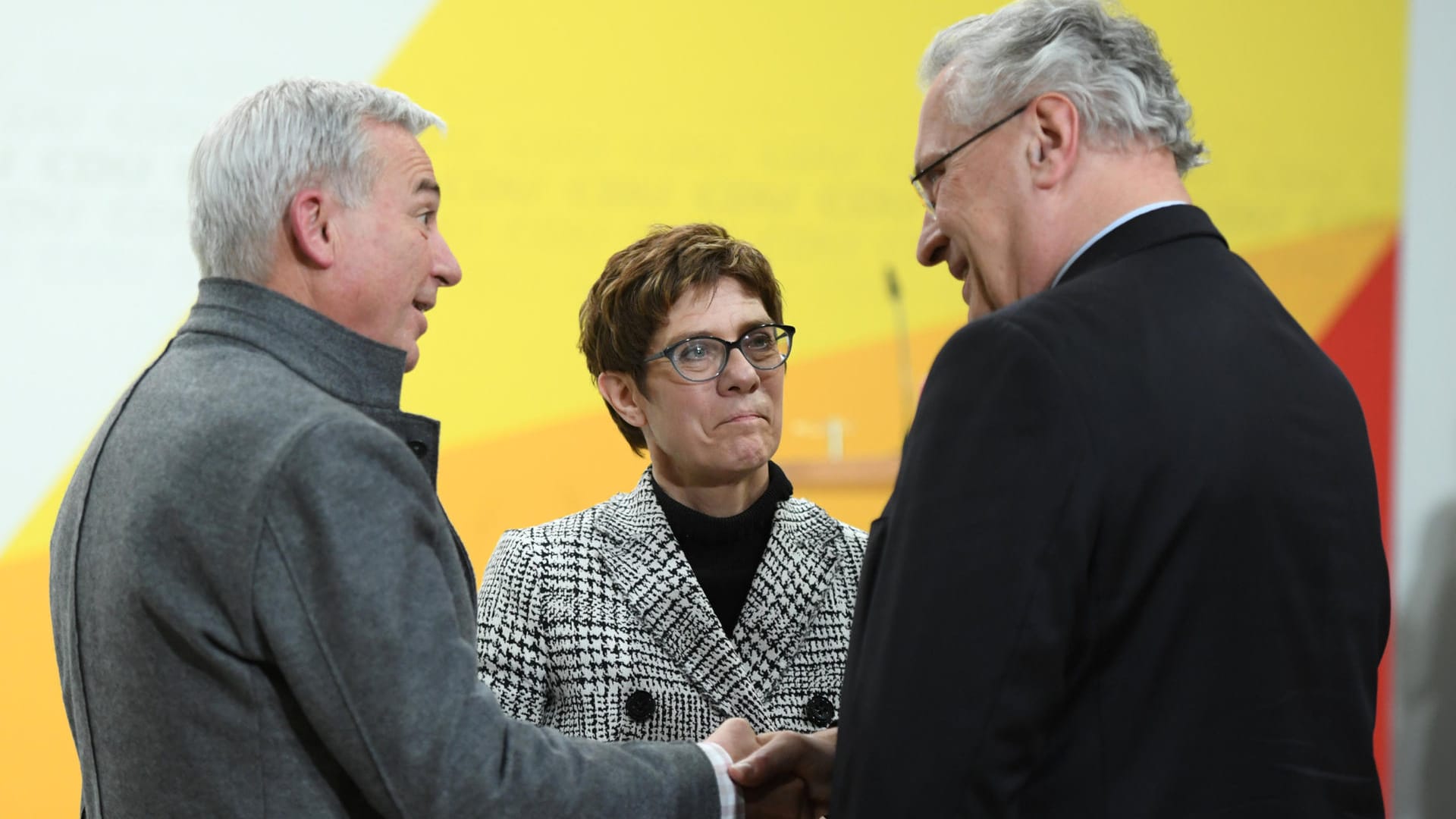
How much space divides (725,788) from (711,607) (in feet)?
1.52

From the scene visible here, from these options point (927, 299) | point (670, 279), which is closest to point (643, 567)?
point (670, 279)

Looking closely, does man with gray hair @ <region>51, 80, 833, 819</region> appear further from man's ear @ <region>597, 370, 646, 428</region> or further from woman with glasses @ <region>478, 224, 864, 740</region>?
man's ear @ <region>597, 370, 646, 428</region>

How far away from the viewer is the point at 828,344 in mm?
3398

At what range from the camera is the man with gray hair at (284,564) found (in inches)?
46.6

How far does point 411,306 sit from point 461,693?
1.49 feet

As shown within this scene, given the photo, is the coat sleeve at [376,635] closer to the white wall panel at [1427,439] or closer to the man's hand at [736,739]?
the man's hand at [736,739]

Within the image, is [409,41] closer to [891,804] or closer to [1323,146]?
[891,804]

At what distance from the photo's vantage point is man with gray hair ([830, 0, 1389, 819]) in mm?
1120

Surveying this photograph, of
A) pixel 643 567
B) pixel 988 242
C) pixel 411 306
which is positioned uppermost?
pixel 988 242

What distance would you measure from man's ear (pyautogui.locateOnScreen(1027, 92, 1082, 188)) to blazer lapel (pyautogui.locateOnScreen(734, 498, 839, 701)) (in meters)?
0.82

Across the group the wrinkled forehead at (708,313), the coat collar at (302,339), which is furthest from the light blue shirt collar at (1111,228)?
the wrinkled forehead at (708,313)

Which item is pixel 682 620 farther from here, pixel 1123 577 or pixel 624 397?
pixel 1123 577

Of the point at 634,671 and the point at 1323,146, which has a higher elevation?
the point at 1323,146

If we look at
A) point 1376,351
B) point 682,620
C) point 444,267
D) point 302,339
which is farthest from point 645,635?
point 1376,351
